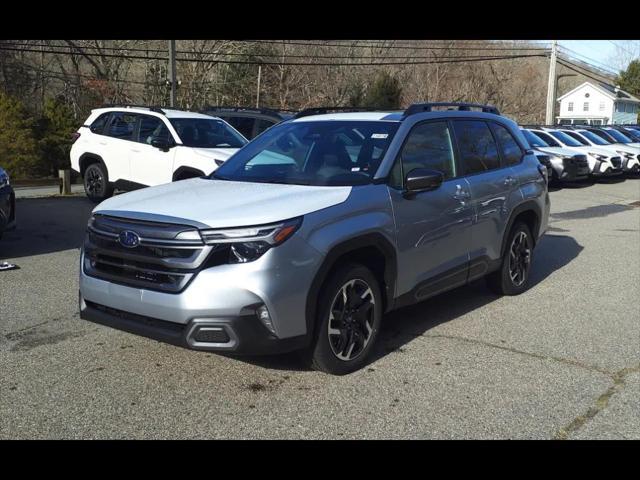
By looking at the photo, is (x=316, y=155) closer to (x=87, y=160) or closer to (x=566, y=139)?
(x=87, y=160)

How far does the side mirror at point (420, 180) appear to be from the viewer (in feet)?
15.9

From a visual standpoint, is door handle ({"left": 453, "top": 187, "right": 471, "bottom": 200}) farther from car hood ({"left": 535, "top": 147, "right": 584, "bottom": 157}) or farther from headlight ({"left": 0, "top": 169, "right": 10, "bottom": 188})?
car hood ({"left": 535, "top": 147, "right": 584, "bottom": 157})

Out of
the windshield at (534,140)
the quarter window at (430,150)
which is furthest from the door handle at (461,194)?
the windshield at (534,140)

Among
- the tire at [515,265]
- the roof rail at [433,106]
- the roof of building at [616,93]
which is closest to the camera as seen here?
the roof rail at [433,106]

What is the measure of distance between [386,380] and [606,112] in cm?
7911

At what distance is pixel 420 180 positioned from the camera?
4840 millimetres

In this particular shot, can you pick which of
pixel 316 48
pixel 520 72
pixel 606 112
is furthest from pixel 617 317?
pixel 606 112

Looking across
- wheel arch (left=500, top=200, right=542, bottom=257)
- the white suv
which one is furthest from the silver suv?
the white suv

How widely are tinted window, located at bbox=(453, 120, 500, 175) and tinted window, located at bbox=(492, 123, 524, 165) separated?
6.7 inches

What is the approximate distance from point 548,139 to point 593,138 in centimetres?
325

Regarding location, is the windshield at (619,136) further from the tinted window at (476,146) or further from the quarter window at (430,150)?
the quarter window at (430,150)

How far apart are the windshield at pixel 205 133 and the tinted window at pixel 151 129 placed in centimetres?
21

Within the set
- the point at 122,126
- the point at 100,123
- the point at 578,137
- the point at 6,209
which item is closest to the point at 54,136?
the point at 100,123
